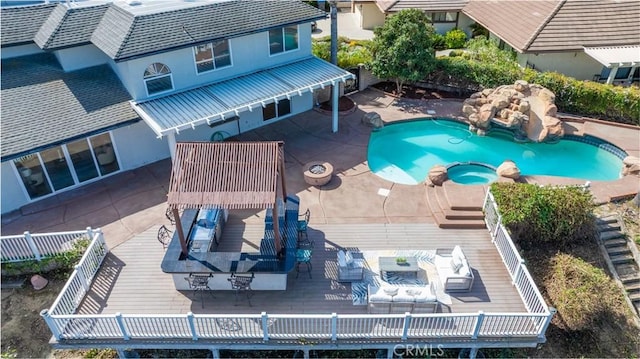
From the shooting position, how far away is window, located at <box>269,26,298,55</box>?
22.2 meters

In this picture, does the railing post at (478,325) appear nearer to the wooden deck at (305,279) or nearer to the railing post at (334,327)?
the wooden deck at (305,279)

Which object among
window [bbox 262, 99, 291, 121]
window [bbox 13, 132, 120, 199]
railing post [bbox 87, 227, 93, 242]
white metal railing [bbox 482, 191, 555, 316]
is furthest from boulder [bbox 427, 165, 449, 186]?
window [bbox 13, 132, 120, 199]

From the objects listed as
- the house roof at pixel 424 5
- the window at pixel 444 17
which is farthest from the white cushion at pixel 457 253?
the window at pixel 444 17

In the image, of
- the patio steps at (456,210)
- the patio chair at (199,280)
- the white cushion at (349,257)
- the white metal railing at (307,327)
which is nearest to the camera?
the white metal railing at (307,327)

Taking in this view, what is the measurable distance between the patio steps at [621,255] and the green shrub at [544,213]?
114 centimetres

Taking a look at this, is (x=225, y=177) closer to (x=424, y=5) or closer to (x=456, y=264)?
(x=456, y=264)

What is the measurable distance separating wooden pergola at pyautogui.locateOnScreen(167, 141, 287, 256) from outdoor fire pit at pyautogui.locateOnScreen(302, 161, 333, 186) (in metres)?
5.51

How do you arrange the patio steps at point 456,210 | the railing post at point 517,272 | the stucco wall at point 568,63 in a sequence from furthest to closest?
the stucco wall at point 568,63 < the patio steps at point 456,210 < the railing post at point 517,272

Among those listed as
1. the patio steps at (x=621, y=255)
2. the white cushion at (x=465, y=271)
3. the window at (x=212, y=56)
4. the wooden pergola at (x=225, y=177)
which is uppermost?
the window at (x=212, y=56)

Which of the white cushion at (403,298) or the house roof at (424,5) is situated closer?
the white cushion at (403,298)

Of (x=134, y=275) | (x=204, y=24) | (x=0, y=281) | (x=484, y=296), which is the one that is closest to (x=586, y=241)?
(x=484, y=296)

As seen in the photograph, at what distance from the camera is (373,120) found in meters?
24.0

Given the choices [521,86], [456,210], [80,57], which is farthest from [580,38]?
[80,57]

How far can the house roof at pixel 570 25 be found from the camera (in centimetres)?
2698
